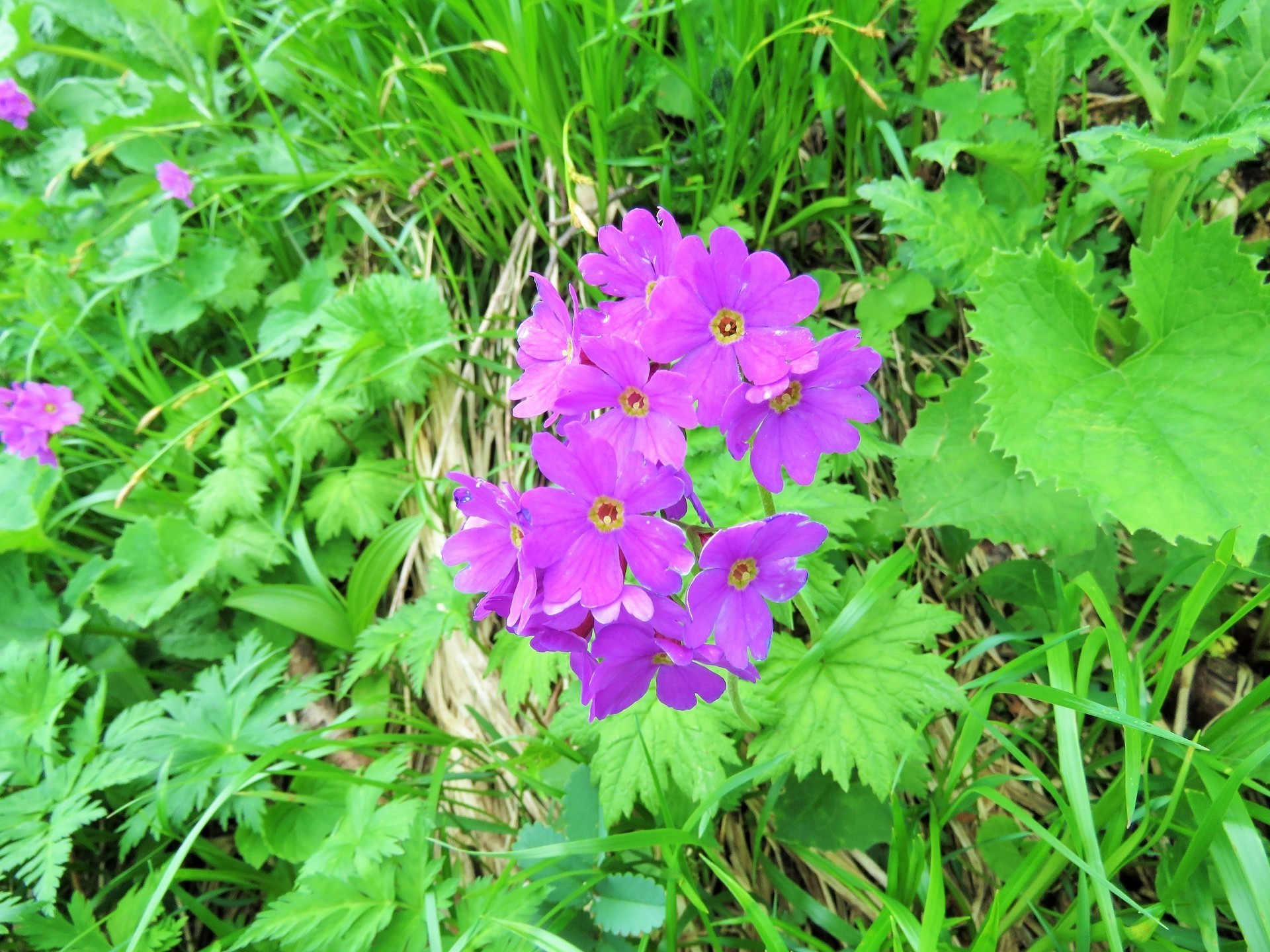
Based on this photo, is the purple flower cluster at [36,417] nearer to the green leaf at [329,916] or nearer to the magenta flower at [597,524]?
the green leaf at [329,916]

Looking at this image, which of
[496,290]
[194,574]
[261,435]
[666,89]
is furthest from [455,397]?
[666,89]

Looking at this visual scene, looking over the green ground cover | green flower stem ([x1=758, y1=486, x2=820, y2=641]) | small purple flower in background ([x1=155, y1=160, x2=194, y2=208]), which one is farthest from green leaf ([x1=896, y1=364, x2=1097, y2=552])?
small purple flower in background ([x1=155, y1=160, x2=194, y2=208])

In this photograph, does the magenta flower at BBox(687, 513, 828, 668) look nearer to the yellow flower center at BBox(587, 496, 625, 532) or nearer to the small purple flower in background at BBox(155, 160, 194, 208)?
the yellow flower center at BBox(587, 496, 625, 532)

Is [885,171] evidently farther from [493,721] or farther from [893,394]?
[493,721]

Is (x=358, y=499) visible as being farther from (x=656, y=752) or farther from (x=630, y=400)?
(x=630, y=400)

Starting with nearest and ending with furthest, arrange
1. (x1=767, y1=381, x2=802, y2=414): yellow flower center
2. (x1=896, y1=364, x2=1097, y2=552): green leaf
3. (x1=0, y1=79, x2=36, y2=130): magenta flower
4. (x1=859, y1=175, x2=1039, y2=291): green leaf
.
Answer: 1. (x1=767, y1=381, x2=802, y2=414): yellow flower center
2. (x1=896, y1=364, x2=1097, y2=552): green leaf
3. (x1=859, y1=175, x2=1039, y2=291): green leaf
4. (x1=0, y1=79, x2=36, y2=130): magenta flower
